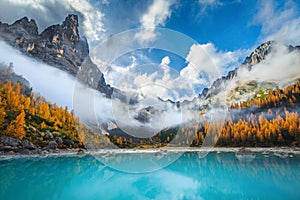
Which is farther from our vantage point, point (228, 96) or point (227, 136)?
point (228, 96)

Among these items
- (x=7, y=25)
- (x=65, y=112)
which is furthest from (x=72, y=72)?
(x=65, y=112)

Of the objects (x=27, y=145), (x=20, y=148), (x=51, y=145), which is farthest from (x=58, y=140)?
(x=20, y=148)

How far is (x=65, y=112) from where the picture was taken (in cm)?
7625

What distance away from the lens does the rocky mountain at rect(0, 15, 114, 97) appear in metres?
93.6

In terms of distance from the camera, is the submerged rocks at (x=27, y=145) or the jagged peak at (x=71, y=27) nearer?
the submerged rocks at (x=27, y=145)

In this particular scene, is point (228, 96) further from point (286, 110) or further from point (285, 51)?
point (286, 110)

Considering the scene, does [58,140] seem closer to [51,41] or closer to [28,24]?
[28,24]

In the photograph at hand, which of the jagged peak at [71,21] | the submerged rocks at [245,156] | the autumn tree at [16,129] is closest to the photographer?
the submerged rocks at [245,156]

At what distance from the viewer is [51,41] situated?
366 ft

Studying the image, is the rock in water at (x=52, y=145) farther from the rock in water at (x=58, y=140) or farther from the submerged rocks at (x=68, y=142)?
the submerged rocks at (x=68, y=142)

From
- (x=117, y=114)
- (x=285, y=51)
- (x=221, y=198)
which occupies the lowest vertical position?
(x=221, y=198)

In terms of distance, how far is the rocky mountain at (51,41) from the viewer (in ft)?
307

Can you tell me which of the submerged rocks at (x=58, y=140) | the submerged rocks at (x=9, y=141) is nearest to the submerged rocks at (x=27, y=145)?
the submerged rocks at (x=9, y=141)

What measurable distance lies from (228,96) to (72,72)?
10505 centimetres
